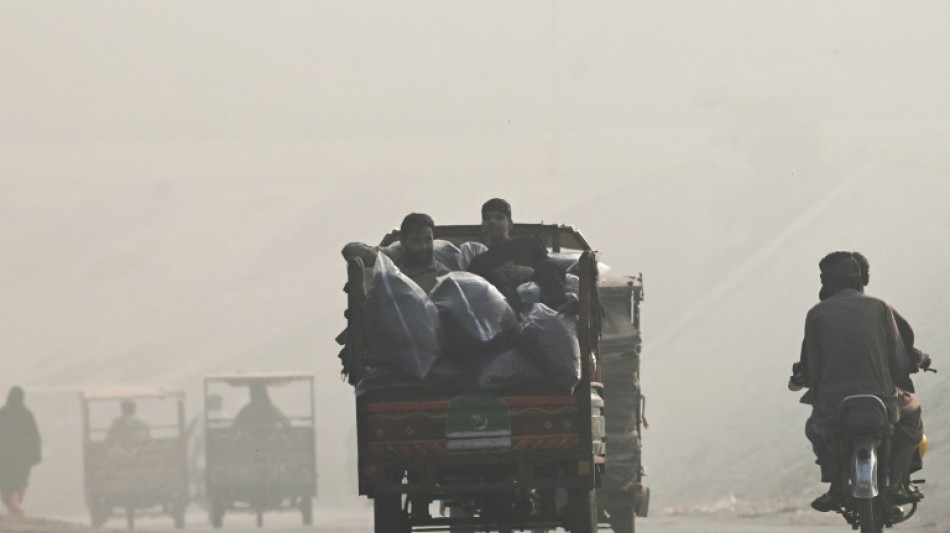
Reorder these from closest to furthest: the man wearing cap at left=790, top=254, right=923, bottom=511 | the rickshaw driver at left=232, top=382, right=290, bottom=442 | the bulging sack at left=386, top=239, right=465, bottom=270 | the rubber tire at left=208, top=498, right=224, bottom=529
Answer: the man wearing cap at left=790, top=254, right=923, bottom=511 < the bulging sack at left=386, top=239, right=465, bottom=270 < the rubber tire at left=208, top=498, right=224, bottom=529 < the rickshaw driver at left=232, top=382, right=290, bottom=442

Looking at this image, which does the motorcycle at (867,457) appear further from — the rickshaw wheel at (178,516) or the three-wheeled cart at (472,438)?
the rickshaw wheel at (178,516)

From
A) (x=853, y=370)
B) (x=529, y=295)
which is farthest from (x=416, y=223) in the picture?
(x=853, y=370)

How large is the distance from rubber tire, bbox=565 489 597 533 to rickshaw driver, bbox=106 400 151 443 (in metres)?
25.0

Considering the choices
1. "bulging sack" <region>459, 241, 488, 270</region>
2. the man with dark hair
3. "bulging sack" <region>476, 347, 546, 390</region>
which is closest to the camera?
"bulging sack" <region>476, 347, 546, 390</region>

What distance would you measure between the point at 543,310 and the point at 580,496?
3.89 ft

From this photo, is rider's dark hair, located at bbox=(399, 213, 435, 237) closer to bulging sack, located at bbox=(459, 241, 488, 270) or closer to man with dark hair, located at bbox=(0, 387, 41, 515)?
bulging sack, located at bbox=(459, 241, 488, 270)

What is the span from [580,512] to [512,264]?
5.15 ft

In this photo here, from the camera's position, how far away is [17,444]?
32844 mm

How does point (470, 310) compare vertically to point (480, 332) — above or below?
above

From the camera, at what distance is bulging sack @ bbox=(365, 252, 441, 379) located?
468 inches

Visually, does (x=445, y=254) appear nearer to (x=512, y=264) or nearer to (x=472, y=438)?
(x=512, y=264)

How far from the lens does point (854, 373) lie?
1071 centimetres

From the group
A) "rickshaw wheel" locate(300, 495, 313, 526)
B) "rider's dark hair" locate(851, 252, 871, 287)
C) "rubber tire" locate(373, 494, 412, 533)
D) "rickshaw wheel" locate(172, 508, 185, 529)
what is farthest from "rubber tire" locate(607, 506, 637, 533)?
"rickshaw wheel" locate(172, 508, 185, 529)

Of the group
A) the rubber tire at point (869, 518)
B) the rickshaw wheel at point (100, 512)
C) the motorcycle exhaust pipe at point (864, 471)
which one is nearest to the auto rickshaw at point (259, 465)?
the rickshaw wheel at point (100, 512)
